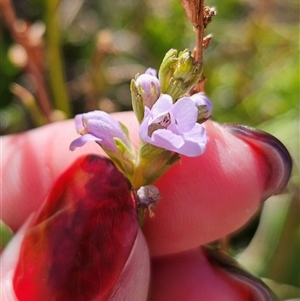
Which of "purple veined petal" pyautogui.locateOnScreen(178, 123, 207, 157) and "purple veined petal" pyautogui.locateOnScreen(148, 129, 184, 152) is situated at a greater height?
"purple veined petal" pyautogui.locateOnScreen(148, 129, 184, 152)

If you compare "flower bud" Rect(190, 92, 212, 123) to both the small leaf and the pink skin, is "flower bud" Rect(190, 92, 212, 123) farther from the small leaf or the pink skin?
the small leaf

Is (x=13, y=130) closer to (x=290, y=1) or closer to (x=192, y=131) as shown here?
(x=290, y=1)

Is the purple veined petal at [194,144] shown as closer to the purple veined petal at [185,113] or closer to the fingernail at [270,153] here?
the purple veined petal at [185,113]

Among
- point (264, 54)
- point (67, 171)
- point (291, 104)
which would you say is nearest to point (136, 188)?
point (67, 171)

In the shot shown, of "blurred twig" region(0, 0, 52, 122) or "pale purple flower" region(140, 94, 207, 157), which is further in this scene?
"blurred twig" region(0, 0, 52, 122)

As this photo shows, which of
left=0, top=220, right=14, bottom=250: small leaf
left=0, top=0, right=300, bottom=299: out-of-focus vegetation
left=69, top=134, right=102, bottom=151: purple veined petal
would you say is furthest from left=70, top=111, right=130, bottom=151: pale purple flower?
left=0, top=0, right=300, bottom=299: out-of-focus vegetation

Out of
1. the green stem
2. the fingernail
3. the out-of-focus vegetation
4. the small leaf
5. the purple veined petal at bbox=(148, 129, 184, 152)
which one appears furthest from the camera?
the green stem
